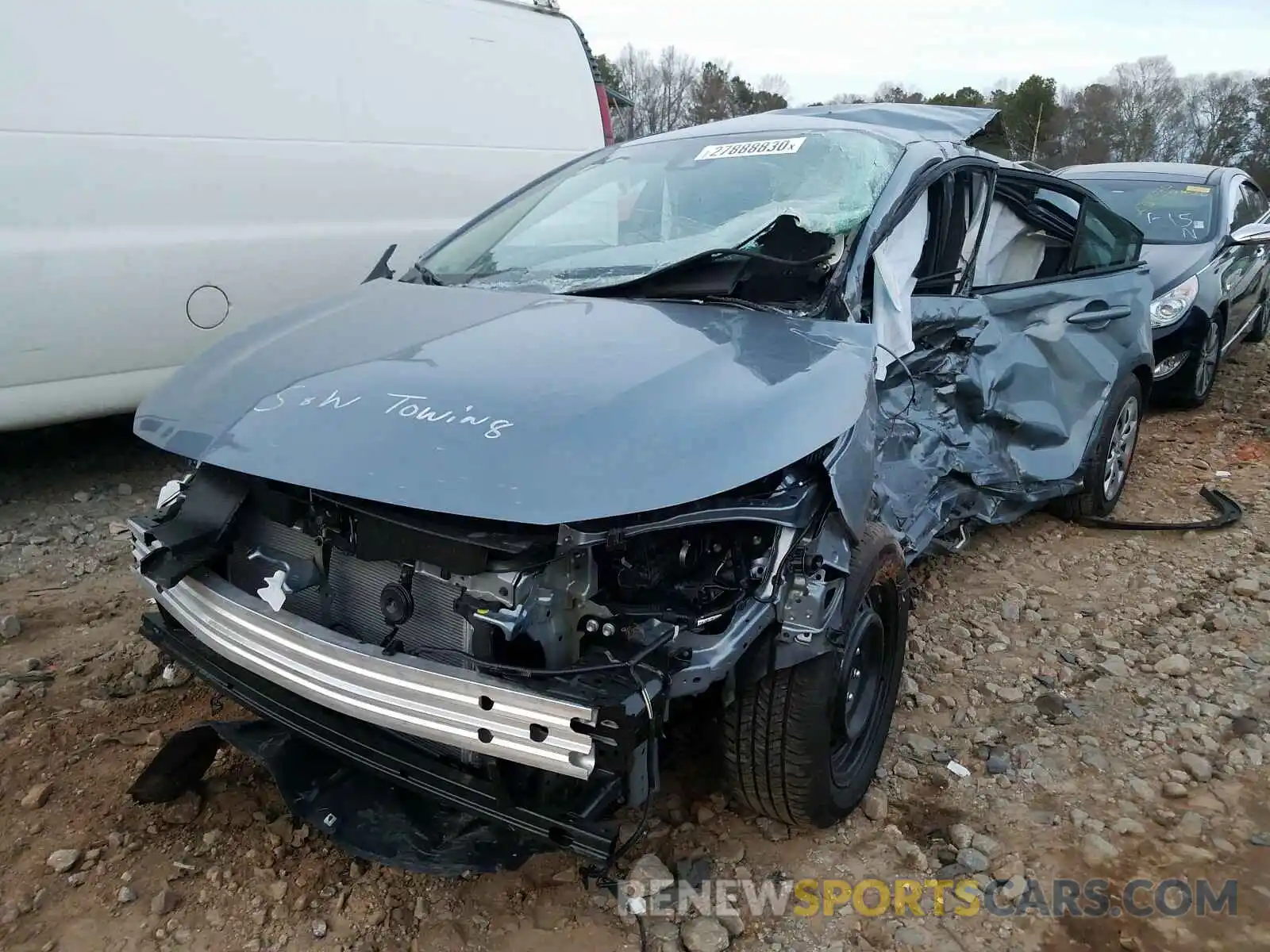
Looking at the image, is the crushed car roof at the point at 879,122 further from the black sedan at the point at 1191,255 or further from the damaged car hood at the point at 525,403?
the black sedan at the point at 1191,255

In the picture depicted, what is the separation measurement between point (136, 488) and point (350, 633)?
303cm

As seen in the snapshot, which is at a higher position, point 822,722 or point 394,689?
point 394,689

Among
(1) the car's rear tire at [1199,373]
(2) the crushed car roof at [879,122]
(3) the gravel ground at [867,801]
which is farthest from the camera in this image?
(1) the car's rear tire at [1199,373]

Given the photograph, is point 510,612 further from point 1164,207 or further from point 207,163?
point 1164,207

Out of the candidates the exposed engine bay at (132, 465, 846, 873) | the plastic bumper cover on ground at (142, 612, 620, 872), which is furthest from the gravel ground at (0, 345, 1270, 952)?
the exposed engine bay at (132, 465, 846, 873)

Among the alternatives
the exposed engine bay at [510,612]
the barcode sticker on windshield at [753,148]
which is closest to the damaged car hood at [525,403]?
the exposed engine bay at [510,612]

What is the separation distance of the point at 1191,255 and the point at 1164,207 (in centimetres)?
78

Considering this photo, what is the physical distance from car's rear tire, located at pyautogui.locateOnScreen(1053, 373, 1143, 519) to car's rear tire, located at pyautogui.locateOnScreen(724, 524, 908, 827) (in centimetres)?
209

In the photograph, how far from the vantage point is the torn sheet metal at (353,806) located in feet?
6.17

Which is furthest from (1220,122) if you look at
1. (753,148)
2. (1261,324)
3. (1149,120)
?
(753,148)

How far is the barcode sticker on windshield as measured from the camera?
117 inches

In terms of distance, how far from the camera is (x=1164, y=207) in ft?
21.7

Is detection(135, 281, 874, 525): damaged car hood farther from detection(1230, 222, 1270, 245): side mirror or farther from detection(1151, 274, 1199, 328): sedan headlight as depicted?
detection(1230, 222, 1270, 245): side mirror

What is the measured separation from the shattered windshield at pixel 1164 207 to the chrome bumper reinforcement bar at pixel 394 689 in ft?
20.8
